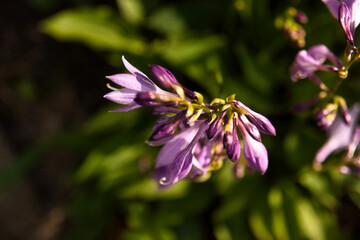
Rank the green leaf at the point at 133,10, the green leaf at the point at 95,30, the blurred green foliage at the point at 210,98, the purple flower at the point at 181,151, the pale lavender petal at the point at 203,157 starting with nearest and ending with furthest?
the purple flower at the point at 181,151
the pale lavender petal at the point at 203,157
the blurred green foliage at the point at 210,98
the green leaf at the point at 95,30
the green leaf at the point at 133,10

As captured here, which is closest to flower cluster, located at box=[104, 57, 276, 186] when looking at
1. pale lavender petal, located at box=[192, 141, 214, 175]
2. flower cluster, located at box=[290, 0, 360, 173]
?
pale lavender petal, located at box=[192, 141, 214, 175]

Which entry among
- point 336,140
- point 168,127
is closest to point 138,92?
point 168,127

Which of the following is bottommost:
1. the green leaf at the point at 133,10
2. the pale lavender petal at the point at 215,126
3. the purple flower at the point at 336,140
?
the purple flower at the point at 336,140

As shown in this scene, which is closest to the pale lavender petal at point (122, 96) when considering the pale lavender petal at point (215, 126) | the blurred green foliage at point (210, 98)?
the pale lavender petal at point (215, 126)

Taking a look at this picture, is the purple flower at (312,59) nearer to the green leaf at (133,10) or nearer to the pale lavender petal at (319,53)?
the pale lavender petal at (319,53)

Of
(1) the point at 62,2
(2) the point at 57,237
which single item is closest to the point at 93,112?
(1) the point at 62,2

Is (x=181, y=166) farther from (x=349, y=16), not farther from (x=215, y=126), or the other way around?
(x=349, y=16)

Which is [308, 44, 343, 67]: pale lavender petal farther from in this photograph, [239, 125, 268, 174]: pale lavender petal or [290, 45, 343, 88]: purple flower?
[239, 125, 268, 174]: pale lavender petal

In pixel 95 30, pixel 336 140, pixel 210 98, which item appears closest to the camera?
pixel 336 140

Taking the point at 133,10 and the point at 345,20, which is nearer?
the point at 345,20
